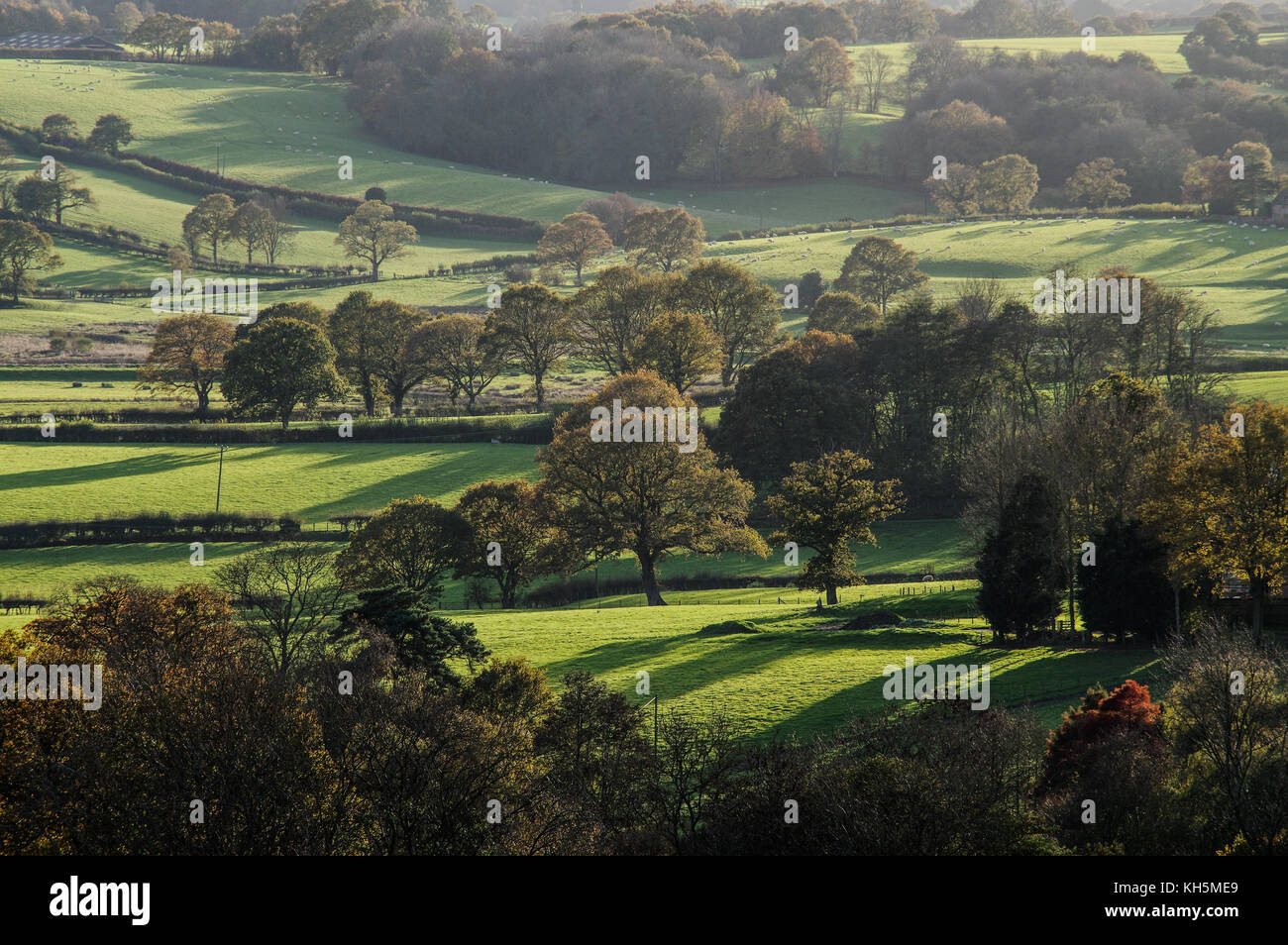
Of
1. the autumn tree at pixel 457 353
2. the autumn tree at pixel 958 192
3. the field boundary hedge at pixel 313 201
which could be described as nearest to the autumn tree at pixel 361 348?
the autumn tree at pixel 457 353

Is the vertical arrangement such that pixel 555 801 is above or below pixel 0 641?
below

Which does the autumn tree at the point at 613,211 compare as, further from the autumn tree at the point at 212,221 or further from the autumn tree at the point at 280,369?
the autumn tree at the point at 280,369

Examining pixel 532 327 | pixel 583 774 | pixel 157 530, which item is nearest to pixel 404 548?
pixel 157 530

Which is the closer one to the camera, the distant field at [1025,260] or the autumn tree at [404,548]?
the autumn tree at [404,548]

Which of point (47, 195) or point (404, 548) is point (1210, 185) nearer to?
point (404, 548)

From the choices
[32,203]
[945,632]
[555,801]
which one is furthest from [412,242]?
[555,801]

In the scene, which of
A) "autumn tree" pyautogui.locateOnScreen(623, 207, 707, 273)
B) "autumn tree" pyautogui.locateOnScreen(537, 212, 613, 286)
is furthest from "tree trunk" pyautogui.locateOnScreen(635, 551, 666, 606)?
"autumn tree" pyautogui.locateOnScreen(537, 212, 613, 286)
